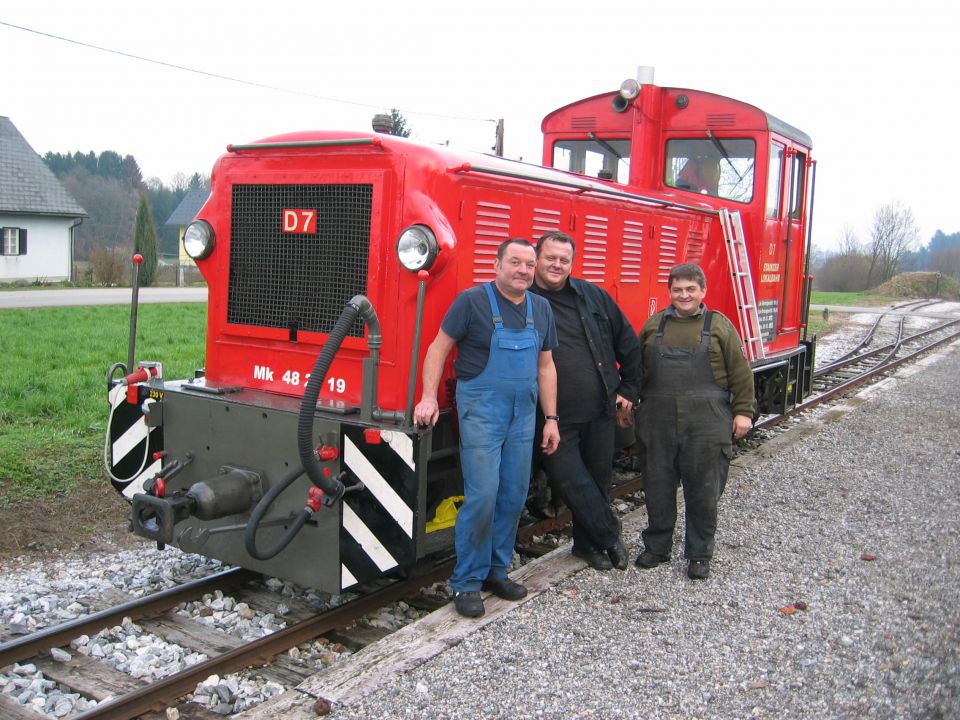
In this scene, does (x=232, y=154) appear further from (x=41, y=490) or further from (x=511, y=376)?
(x=41, y=490)

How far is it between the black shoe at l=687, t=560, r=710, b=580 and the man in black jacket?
1.33ft

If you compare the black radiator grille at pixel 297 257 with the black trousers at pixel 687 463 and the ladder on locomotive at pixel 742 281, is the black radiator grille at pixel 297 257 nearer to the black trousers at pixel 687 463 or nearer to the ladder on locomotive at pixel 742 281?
the black trousers at pixel 687 463

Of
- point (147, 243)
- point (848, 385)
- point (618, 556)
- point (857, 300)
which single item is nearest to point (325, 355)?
point (618, 556)

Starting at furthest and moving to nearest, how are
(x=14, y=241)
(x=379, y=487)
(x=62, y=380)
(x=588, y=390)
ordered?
(x=14, y=241)
(x=62, y=380)
(x=588, y=390)
(x=379, y=487)

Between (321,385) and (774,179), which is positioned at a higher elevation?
(774,179)

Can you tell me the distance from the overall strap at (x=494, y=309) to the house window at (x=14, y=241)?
3055 cm

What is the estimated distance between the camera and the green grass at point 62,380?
6430 mm

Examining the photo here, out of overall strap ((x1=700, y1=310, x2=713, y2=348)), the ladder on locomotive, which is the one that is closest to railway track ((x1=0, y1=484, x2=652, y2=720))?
overall strap ((x1=700, y1=310, x2=713, y2=348))

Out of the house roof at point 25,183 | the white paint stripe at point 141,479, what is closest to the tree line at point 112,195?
the house roof at point 25,183

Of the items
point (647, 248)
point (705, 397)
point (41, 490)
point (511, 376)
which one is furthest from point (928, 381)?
point (41, 490)

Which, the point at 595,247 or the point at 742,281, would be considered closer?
the point at 595,247

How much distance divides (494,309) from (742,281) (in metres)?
3.99

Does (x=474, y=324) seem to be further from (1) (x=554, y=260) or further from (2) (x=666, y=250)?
(2) (x=666, y=250)

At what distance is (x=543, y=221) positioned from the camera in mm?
5156
